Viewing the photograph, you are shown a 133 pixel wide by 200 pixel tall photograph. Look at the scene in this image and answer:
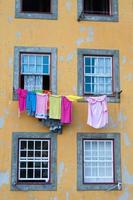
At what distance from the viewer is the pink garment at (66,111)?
747 inches

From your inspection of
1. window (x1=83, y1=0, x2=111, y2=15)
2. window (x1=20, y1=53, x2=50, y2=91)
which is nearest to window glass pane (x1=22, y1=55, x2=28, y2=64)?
window (x1=20, y1=53, x2=50, y2=91)

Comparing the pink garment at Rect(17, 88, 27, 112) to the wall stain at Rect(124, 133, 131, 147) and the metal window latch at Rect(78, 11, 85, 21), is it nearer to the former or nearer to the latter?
the metal window latch at Rect(78, 11, 85, 21)

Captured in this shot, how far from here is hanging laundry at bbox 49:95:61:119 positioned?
18.9m

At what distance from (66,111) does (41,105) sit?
0.92 metres

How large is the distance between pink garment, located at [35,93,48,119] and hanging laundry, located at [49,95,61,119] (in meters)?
0.18

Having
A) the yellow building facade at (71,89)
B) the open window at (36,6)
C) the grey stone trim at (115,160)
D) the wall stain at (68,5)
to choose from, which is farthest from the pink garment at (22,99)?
the wall stain at (68,5)

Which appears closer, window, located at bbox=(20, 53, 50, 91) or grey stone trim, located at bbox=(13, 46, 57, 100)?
grey stone trim, located at bbox=(13, 46, 57, 100)

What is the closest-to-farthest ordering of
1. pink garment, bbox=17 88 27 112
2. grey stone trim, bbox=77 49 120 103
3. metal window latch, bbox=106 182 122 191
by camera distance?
pink garment, bbox=17 88 27 112 → metal window latch, bbox=106 182 122 191 → grey stone trim, bbox=77 49 120 103

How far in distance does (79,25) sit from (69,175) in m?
5.59

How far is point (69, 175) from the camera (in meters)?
18.9

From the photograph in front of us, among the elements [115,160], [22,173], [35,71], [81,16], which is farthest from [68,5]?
[22,173]

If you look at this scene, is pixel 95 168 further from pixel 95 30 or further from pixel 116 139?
pixel 95 30

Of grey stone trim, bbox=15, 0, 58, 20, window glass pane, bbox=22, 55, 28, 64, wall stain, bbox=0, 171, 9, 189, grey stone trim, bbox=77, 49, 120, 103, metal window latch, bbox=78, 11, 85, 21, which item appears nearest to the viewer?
wall stain, bbox=0, 171, 9, 189

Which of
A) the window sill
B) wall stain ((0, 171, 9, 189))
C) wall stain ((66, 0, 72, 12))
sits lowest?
wall stain ((0, 171, 9, 189))
